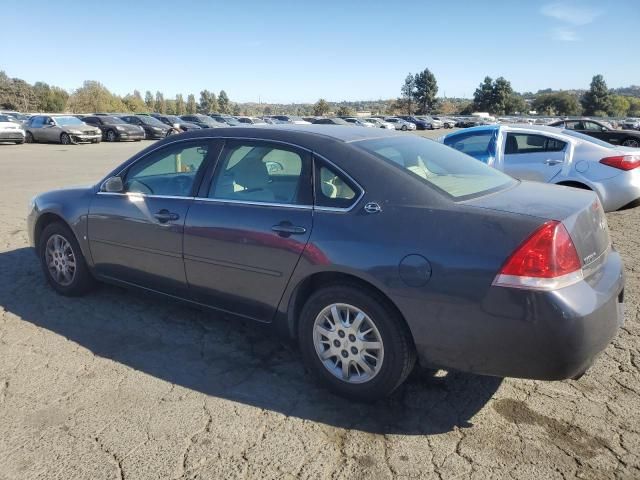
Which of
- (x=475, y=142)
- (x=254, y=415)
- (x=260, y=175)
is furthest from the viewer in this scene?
(x=475, y=142)

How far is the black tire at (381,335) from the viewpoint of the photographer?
2.71 metres

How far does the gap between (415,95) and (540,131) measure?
308 ft

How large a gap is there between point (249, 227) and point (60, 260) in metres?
2.36

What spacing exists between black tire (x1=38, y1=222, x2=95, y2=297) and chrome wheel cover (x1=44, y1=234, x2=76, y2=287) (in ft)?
0.08

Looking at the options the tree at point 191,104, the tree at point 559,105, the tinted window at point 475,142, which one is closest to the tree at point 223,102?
the tree at point 191,104

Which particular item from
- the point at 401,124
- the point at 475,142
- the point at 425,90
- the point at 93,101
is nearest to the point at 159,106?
the point at 93,101

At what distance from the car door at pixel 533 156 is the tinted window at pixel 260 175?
509 cm

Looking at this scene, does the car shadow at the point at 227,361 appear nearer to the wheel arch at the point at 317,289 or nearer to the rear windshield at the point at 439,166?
the wheel arch at the point at 317,289

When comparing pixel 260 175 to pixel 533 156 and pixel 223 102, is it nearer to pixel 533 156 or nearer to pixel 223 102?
pixel 533 156

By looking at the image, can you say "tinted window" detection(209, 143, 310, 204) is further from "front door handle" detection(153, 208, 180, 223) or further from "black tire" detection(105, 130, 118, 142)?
"black tire" detection(105, 130, 118, 142)

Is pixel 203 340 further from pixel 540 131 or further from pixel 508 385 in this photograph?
pixel 540 131

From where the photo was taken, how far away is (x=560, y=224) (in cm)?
248

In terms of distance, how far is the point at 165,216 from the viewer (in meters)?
3.66

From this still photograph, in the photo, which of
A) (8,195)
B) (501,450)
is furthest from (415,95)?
(501,450)
